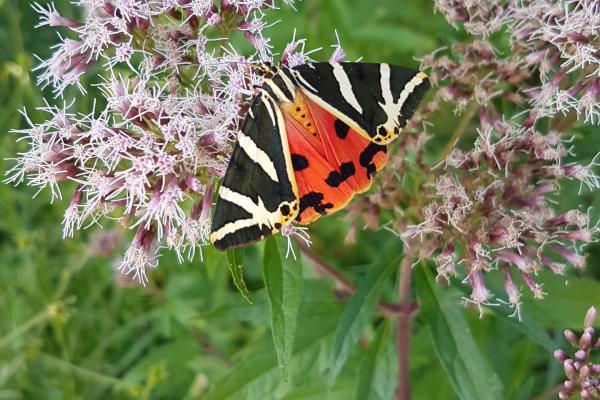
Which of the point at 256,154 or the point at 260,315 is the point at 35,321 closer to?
the point at 260,315

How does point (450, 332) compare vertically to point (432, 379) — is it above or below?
above

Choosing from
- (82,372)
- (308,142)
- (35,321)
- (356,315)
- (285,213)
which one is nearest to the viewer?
(285,213)

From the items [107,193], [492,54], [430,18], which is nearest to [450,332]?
[492,54]

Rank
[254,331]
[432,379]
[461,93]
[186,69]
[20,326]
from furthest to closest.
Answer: [254,331], [20,326], [432,379], [461,93], [186,69]

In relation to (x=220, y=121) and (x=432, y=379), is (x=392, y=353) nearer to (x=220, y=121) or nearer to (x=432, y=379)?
(x=432, y=379)

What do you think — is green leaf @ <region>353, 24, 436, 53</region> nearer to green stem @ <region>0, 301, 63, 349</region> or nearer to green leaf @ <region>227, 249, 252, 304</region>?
green stem @ <region>0, 301, 63, 349</region>

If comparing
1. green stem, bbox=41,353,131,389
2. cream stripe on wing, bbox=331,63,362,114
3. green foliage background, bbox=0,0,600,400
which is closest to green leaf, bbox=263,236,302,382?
green foliage background, bbox=0,0,600,400

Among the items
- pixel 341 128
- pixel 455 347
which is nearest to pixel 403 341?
pixel 455 347
